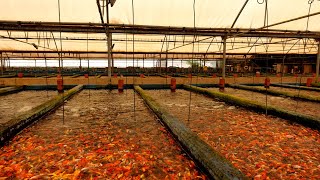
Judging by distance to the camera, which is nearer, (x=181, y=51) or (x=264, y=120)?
(x=264, y=120)

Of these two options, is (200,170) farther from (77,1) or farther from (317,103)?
→ (77,1)

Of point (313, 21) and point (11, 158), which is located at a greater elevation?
point (313, 21)

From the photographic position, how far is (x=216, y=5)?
41.5ft

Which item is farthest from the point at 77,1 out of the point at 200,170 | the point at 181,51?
the point at 181,51

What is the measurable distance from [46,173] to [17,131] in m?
2.32

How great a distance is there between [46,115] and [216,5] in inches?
448

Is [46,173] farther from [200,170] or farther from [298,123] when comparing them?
[298,123]

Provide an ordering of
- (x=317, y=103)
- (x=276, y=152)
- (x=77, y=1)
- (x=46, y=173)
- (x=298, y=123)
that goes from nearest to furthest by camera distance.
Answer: (x=46, y=173)
(x=276, y=152)
(x=298, y=123)
(x=317, y=103)
(x=77, y=1)

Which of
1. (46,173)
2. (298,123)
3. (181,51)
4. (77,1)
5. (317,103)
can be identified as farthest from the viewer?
(181,51)

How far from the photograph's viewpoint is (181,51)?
2602cm

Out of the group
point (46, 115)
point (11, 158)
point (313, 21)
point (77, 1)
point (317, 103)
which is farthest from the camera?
point (313, 21)

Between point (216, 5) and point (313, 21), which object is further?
point (313, 21)

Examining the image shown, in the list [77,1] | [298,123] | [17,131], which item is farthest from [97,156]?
[77,1]

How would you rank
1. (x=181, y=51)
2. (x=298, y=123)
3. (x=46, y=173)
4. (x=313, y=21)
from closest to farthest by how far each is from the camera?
(x=46, y=173), (x=298, y=123), (x=313, y=21), (x=181, y=51)
